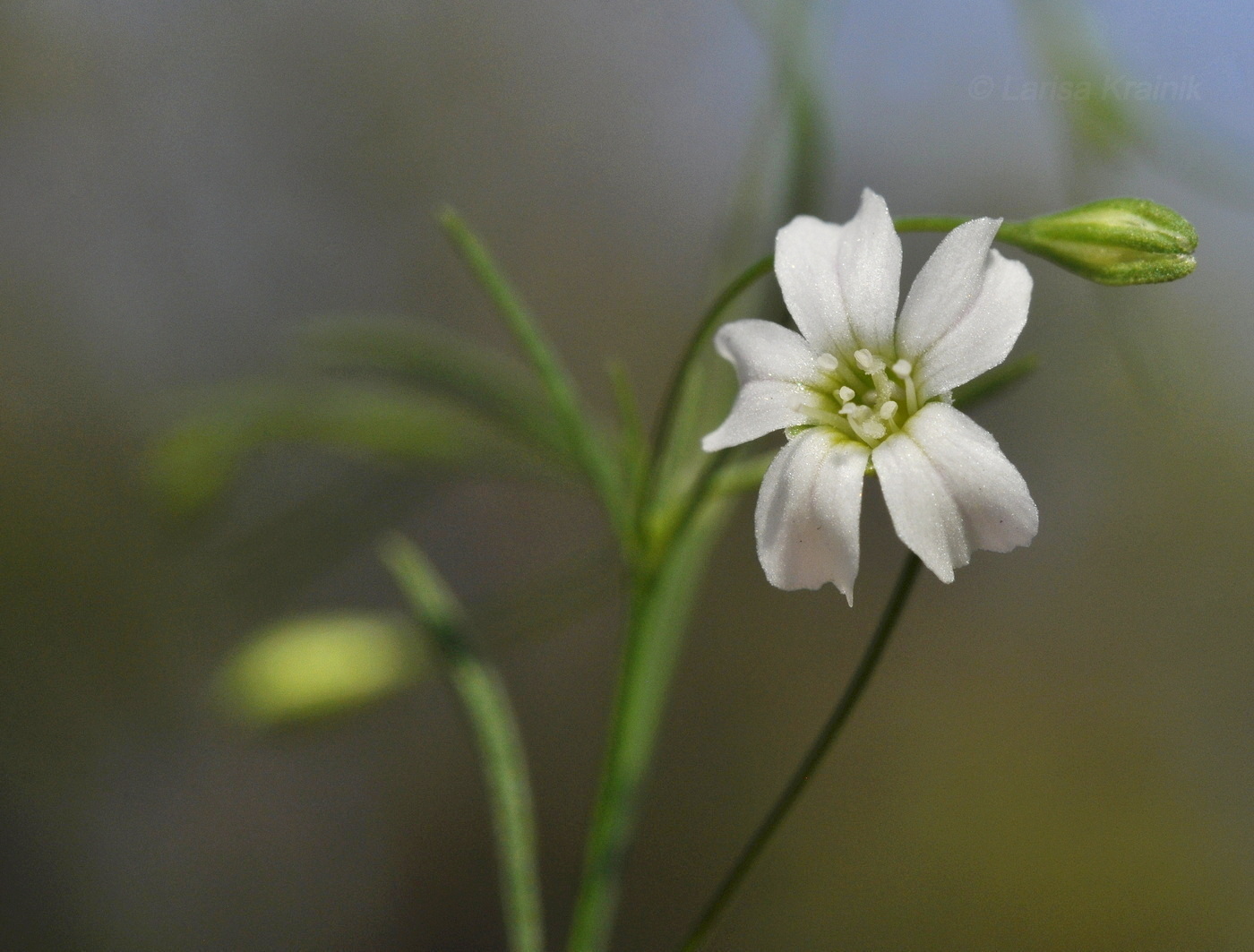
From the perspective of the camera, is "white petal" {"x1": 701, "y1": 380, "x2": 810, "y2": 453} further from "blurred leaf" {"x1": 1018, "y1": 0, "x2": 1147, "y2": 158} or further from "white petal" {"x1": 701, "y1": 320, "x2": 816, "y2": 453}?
"blurred leaf" {"x1": 1018, "y1": 0, "x2": 1147, "y2": 158}

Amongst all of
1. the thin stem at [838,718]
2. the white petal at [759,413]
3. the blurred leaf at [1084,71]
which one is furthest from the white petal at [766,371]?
the blurred leaf at [1084,71]

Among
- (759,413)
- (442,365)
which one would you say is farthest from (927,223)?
(442,365)

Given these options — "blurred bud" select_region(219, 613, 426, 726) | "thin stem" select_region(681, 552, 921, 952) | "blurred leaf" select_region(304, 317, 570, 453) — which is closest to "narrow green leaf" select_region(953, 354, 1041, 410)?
"thin stem" select_region(681, 552, 921, 952)

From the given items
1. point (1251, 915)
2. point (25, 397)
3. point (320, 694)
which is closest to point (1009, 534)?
point (320, 694)

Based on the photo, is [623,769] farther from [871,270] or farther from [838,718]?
[871,270]

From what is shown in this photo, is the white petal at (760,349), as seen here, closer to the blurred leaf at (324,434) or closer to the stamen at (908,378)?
the stamen at (908,378)
